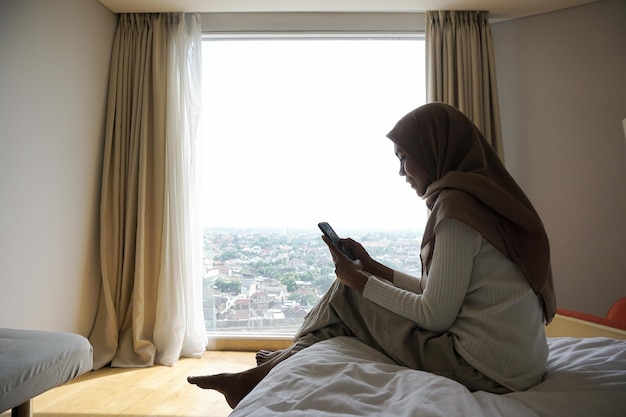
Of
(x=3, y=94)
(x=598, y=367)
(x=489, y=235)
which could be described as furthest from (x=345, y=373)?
(x=3, y=94)

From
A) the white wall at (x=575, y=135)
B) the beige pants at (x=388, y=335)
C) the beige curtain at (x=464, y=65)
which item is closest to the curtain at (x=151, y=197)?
the beige curtain at (x=464, y=65)

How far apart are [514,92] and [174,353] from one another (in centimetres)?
301

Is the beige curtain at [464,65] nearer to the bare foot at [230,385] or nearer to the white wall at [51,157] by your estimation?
the white wall at [51,157]

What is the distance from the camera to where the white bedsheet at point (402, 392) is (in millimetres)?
792

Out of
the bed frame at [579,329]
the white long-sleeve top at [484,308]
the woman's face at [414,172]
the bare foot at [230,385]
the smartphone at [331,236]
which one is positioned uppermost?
the woman's face at [414,172]

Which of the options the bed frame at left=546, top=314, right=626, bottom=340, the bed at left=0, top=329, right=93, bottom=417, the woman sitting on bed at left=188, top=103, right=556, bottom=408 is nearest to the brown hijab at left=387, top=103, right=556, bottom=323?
the woman sitting on bed at left=188, top=103, right=556, bottom=408

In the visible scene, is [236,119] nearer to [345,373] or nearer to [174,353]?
[174,353]

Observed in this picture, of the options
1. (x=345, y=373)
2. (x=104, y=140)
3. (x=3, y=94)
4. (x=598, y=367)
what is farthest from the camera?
(x=104, y=140)

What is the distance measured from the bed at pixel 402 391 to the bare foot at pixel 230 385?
14.5 inches

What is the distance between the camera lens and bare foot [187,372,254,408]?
1.40 m

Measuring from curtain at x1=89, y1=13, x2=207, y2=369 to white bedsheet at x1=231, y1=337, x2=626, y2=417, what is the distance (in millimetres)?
2216

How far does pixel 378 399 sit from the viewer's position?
33.1 inches

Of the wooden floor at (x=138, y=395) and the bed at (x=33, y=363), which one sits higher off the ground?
the bed at (x=33, y=363)

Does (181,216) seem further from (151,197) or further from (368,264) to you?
(368,264)
